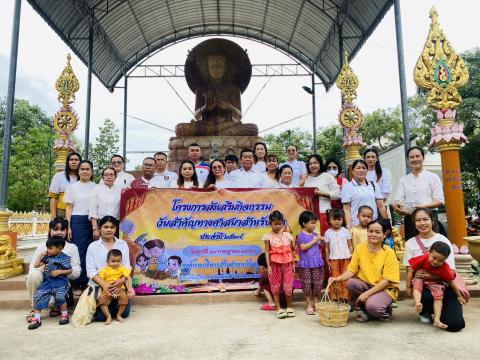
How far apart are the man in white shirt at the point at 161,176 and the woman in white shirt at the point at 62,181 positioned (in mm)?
993

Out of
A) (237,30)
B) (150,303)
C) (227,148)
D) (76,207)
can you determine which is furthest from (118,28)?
(150,303)

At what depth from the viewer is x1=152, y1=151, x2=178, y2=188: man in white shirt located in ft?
16.9

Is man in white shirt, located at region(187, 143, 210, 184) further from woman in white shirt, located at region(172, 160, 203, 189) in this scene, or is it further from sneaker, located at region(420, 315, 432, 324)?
sneaker, located at region(420, 315, 432, 324)

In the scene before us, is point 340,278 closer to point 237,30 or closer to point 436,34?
point 436,34

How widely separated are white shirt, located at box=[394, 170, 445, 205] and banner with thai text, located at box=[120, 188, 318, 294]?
1080 millimetres

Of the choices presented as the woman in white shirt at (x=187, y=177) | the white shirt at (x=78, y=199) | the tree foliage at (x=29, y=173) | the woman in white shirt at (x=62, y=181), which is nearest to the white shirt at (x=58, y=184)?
the woman in white shirt at (x=62, y=181)

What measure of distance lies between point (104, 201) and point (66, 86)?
16.3 ft

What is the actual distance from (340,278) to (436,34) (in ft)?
12.3

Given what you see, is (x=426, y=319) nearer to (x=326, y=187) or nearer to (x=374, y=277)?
(x=374, y=277)

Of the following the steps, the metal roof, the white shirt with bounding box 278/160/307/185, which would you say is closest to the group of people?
the steps

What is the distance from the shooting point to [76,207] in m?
4.42

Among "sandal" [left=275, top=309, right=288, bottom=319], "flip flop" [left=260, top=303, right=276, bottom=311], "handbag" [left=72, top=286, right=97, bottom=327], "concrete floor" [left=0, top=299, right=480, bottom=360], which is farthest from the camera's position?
"flip flop" [left=260, top=303, right=276, bottom=311]

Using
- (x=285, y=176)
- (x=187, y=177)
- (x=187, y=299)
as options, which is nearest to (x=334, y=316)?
(x=187, y=299)

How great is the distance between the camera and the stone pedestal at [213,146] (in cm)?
994
